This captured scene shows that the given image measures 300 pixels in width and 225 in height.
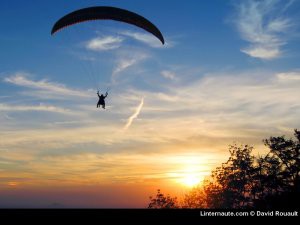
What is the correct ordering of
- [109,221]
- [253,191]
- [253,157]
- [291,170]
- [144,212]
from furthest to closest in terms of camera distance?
1. [253,157]
2. [253,191]
3. [291,170]
4. [144,212]
5. [109,221]

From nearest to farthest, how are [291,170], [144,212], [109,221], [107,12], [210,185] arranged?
[109,221], [144,212], [107,12], [291,170], [210,185]

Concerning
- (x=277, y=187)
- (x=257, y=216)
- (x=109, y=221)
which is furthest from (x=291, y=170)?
(x=109, y=221)

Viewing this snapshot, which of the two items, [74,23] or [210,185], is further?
[210,185]

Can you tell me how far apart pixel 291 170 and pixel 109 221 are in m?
48.9

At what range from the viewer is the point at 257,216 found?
17.4 meters

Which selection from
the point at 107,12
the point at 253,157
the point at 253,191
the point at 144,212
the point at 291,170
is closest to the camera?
the point at 144,212

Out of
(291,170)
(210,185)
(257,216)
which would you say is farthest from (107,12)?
(210,185)

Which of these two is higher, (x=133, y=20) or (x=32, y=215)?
(x=133, y=20)

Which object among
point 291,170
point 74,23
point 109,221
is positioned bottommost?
point 109,221

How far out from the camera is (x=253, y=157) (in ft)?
256

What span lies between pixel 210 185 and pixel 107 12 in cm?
7556

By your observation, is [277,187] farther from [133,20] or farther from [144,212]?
[144,212]

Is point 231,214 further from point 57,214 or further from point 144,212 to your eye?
point 57,214

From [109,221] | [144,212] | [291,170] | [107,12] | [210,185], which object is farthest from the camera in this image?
[210,185]
